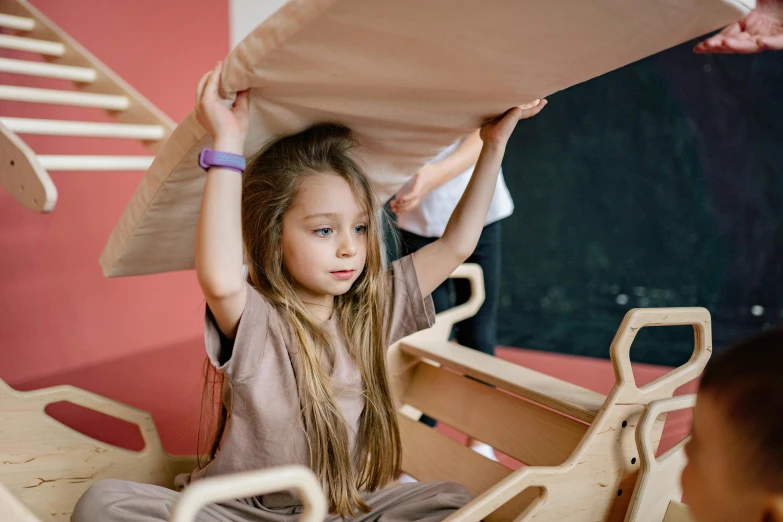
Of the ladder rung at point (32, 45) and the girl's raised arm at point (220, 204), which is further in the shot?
the ladder rung at point (32, 45)

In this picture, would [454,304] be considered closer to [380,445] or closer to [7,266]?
[380,445]

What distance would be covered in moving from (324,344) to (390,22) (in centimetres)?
50

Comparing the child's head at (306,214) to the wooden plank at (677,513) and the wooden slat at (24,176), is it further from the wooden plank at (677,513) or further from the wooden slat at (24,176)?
the wooden plank at (677,513)

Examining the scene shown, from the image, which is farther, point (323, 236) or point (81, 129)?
point (81, 129)

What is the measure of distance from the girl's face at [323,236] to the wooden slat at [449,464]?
0.50m

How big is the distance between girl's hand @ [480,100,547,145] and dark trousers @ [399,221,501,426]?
0.52 metres

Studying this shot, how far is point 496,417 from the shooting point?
4.46 ft

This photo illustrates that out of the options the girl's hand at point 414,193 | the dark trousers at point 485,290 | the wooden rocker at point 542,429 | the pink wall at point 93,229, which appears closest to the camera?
the wooden rocker at point 542,429

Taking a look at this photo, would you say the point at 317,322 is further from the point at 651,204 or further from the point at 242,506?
the point at 651,204

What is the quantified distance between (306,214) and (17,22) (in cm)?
103

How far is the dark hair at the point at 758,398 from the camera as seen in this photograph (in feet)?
2.13

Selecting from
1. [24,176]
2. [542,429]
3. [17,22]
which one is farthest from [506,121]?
[17,22]

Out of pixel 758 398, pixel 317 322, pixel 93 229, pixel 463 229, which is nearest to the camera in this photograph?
pixel 758 398

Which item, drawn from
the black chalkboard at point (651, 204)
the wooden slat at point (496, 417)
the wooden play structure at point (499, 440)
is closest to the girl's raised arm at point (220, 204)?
the wooden play structure at point (499, 440)
